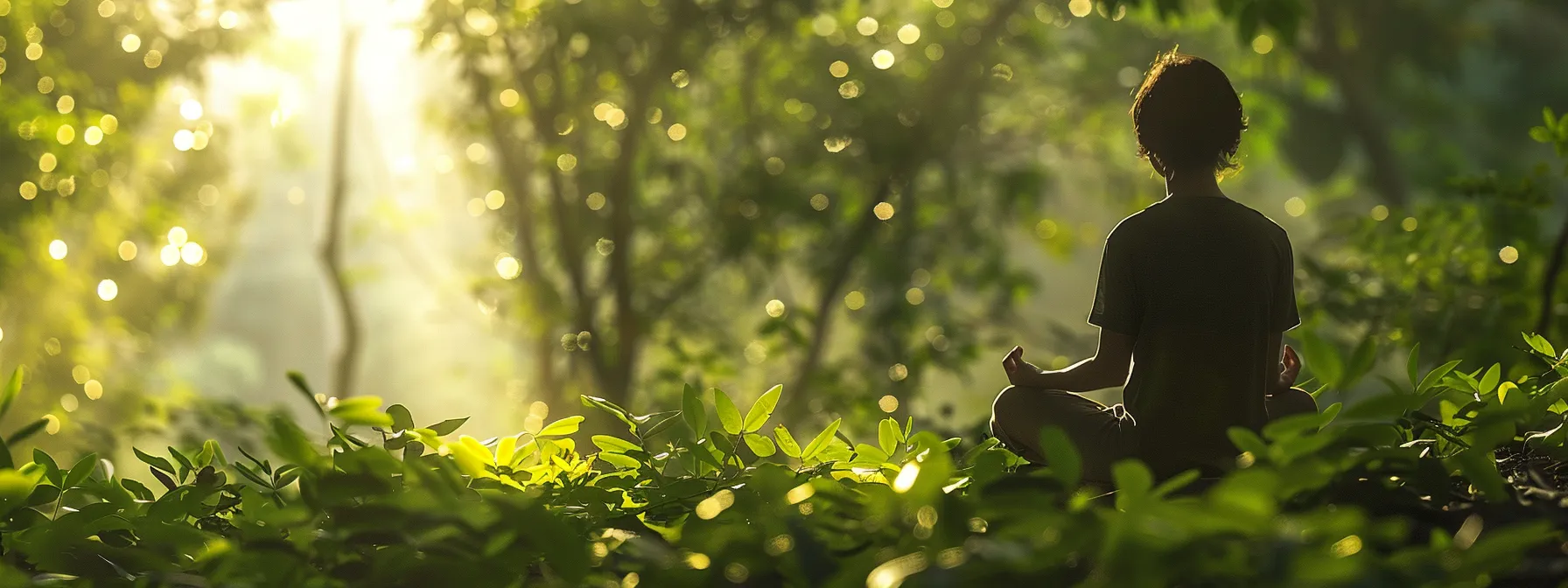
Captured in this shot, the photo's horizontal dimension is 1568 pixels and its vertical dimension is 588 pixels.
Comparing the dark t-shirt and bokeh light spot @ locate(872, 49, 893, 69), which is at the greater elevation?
bokeh light spot @ locate(872, 49, 893, 69)

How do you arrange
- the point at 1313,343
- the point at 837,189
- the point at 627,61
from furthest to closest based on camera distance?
the point at 837,189 → the point at 627,61 → the point at 1313,343

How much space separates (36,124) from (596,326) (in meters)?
3.35

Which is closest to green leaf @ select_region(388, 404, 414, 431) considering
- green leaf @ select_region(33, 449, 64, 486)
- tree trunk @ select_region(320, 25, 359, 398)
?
green leaf @ select_region(33, 449, 64, 486)

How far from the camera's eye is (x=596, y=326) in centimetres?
778

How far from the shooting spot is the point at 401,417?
62.5 inches

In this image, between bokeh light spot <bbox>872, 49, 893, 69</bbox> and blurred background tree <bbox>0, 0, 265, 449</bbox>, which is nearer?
blurred background tree <bbox>0, 0, 265, 449</bbox>

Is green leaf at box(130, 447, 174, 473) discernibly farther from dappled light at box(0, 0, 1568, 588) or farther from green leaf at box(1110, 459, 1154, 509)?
green leaf at box(1110, 459, 1154, 509)

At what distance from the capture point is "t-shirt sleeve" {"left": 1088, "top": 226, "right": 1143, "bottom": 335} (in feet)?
7.56

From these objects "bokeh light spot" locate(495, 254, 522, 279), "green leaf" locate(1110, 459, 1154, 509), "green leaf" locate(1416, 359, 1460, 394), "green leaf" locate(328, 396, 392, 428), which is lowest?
"bokeh light spot" locate(495, 254, 522, 279)

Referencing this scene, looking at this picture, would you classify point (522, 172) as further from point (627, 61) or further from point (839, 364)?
point (839, 364)

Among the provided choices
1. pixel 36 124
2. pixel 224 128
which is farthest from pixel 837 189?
pixel 224 128

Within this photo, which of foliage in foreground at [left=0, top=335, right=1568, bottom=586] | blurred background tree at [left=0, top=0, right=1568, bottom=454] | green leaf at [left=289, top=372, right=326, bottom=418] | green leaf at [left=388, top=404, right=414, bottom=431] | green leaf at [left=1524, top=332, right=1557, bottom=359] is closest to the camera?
foliage in foreground at [left=0, top=335, right=1568, bottom=586]

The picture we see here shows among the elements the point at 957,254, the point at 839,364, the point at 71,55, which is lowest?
the point at 839,364

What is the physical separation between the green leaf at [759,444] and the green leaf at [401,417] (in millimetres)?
473
